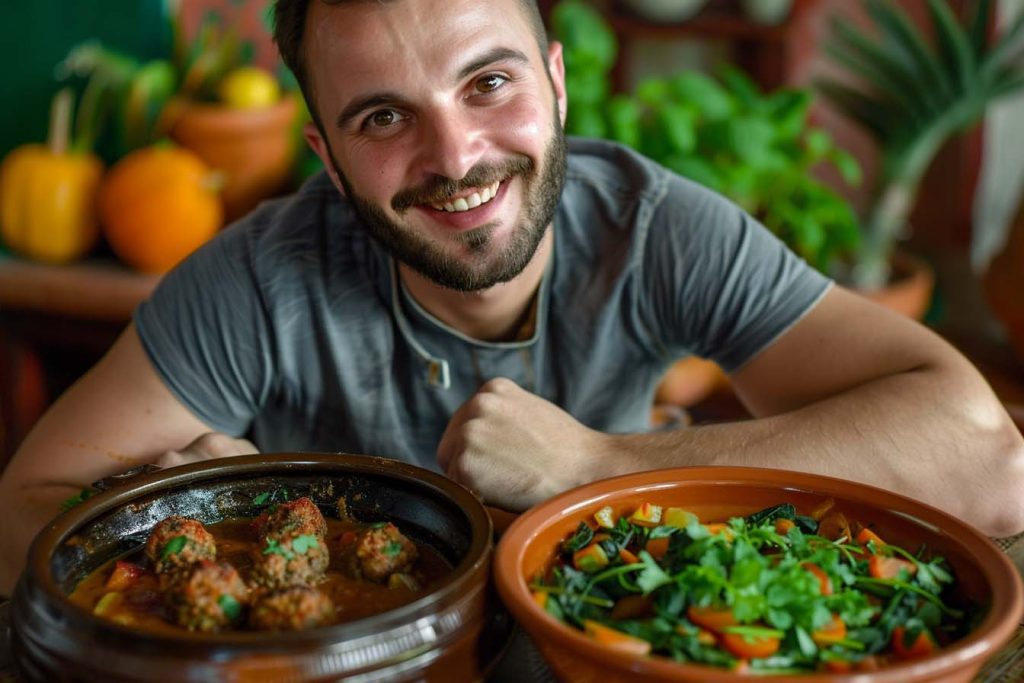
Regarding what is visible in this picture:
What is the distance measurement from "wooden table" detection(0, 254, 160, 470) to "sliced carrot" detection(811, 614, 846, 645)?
91.0 inches

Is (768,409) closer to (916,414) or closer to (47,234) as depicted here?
(916,414)

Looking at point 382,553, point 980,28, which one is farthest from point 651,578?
point 980,28

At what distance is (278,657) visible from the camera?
79 centimetres

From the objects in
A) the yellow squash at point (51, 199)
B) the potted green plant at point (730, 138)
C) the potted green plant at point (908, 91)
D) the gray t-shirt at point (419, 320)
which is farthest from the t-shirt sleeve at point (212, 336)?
the potted green plant at point (908, 91)

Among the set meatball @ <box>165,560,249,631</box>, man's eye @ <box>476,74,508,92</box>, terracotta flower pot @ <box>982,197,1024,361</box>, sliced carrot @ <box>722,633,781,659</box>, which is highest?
man's eye @ <box>476,74,508,92</box>

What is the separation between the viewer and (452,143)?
1.43 m

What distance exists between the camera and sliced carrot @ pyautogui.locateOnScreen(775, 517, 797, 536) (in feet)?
3.42

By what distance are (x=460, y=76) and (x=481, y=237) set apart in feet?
0.74

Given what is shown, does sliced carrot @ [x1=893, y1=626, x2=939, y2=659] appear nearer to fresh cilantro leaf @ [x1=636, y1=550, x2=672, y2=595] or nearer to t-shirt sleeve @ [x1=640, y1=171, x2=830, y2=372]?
fresh cilantro leaf @ [x1=636, y1=550, x2=672, y2=595]

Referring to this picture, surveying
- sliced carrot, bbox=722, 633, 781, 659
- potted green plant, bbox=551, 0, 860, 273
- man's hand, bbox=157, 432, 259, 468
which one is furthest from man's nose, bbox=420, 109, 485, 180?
potted green plant, bbox=551, 0, 860, 273

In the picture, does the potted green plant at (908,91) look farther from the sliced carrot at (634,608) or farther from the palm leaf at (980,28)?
the sliced carrot at (634,608)

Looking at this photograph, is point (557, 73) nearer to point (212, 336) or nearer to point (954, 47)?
point (212, 336)

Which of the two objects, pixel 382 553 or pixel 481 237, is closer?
pixel 382 553

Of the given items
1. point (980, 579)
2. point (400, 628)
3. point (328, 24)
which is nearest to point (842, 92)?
point (328, 24)
